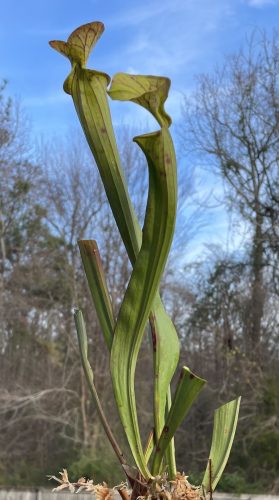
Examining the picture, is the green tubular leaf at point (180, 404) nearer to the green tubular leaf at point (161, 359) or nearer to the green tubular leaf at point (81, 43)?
the green tubular leaf at point (161, 359)

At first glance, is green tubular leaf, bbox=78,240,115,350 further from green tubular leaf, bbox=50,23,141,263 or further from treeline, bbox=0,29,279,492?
treeline, bbox=0,29,279,492

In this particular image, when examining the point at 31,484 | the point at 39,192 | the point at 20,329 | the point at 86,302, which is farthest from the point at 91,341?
the point at 39,192

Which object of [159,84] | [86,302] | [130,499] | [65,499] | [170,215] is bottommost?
[65,499]

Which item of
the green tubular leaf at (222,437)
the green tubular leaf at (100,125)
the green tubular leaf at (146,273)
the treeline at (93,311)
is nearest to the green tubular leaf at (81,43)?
the green tubular leaf at (100,125)

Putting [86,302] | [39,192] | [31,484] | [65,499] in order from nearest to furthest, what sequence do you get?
[65,499]
[31,484]
[86,302]
[39,192]

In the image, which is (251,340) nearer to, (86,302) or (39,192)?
(86,302)

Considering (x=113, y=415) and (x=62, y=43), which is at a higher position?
(x=62, y=43)

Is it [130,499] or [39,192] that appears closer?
[130,499]
